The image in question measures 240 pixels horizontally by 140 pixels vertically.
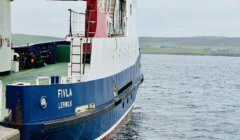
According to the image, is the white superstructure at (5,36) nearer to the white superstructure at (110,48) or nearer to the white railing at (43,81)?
the white superstructure at (110,48)

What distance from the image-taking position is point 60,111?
11.6m

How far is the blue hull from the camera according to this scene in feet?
35.0

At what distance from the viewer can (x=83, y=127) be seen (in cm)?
1288

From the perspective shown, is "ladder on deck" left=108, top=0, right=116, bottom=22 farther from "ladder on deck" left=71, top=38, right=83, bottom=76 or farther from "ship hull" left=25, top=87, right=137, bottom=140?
"ladder on deck" left=71, top=38, right=83, bottom=76

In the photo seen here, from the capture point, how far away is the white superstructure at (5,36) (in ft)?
60.0

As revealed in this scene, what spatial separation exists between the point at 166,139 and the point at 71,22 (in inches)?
400

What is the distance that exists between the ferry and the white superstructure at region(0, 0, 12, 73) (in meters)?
0.06

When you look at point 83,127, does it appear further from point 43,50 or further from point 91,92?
point 43,50

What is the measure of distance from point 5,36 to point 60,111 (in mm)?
8295

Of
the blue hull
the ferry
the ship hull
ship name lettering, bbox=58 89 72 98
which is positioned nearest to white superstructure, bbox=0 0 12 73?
the ferry

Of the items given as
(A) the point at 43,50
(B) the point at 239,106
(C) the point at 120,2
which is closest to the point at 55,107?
(C) the point at 120,2

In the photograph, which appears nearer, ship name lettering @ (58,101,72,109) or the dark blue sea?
ship name lettering @ (58,101,72,109)

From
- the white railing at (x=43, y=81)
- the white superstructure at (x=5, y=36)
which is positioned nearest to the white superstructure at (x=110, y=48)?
the white railing at (x=43, y=81)

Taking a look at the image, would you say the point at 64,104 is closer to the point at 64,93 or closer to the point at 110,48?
the point at 64,93
